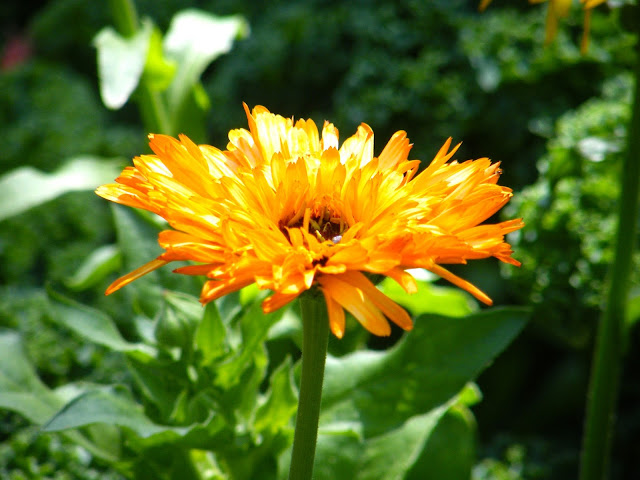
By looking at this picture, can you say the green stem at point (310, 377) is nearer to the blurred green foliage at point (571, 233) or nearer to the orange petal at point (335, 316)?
the orange petal at point (335, 316)

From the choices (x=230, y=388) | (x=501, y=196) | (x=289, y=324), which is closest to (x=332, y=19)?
(x=289, y=324)

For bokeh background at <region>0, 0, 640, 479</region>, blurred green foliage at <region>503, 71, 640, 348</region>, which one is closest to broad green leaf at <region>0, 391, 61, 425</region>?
bokeh background at <region>0, 0, 640, 479</region>

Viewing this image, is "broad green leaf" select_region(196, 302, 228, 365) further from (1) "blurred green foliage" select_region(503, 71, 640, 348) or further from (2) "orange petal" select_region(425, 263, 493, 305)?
(1) "blurred green foliage" select_region(503, 71, 640, 348)

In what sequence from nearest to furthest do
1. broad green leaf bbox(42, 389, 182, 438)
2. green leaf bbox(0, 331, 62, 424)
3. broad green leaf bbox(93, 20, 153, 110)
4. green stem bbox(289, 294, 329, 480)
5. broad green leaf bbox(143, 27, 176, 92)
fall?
green stem bbox(289, 294, 329, 480) → broad green leaf bbox(42, 389, 182, 438) → green leaf bbox(0, 331, 62, 424) → broad green leaf bbox(93, 20, 153, 110) → broad green leaf bbox(143, 27, 176, 92)

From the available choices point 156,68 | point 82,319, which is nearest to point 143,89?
point 156,68

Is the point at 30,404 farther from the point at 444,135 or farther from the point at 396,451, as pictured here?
the point at 444,135

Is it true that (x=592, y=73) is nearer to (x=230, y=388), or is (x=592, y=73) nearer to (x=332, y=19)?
(x=332, y=19)

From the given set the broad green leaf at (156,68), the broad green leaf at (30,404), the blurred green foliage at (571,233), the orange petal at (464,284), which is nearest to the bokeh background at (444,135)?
the blurred green foliage at (571,233)
